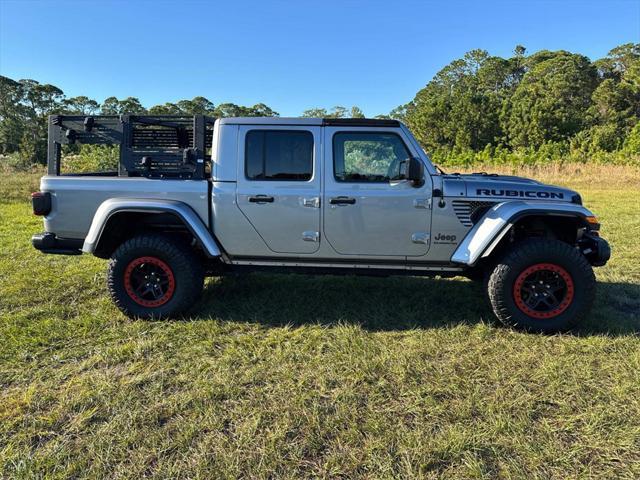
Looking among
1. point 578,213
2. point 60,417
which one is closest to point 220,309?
point 60,417

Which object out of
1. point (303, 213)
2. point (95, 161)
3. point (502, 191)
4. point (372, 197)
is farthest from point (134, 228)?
point (95, 161)

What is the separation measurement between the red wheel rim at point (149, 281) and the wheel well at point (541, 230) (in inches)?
112

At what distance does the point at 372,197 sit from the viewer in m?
3.72

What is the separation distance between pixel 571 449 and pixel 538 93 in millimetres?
44956

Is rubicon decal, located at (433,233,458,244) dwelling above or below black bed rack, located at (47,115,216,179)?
below

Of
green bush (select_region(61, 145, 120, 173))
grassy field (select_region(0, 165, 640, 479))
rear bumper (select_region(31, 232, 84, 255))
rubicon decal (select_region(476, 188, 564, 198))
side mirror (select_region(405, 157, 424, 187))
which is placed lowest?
grassy field (select_region(0, 165, 640, 479))

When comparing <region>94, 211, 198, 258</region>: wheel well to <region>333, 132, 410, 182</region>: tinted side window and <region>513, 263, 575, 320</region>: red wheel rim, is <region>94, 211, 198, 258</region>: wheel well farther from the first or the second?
<region>513, 263, 575, 320</region>: red wheel rim

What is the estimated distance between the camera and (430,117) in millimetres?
40781

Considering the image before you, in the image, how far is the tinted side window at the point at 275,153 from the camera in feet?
12.6

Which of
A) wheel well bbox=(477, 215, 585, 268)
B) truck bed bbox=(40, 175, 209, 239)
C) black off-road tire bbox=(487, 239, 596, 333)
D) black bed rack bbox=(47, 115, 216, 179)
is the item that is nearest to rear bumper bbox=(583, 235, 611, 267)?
wheel well bbox=(477, 215, 585, 268)

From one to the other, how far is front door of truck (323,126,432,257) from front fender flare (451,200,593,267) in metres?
0.36

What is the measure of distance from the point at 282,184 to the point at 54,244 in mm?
2208

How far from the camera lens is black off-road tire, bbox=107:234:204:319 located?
12.5 feet

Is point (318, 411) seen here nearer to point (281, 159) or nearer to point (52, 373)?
point (52, 373)
